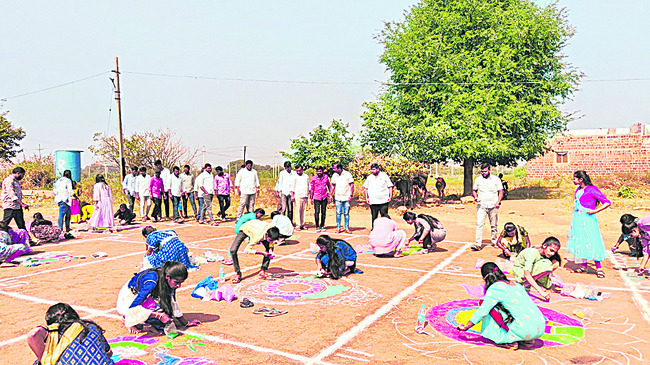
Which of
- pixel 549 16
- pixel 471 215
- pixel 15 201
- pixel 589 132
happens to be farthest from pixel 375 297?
pixel 589 132

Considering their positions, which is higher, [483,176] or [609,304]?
[483,176]

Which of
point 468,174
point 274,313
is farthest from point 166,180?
point 468,174

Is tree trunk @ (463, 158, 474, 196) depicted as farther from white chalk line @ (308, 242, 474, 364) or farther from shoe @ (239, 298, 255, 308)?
shoe @ (239, 298, 255, 308)

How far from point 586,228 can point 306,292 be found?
5156 mm

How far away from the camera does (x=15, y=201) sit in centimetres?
1097

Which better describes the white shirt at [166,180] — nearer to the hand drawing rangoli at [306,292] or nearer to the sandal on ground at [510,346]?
the hand drawing rangoli at [306,292]

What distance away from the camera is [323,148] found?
20.2 meters

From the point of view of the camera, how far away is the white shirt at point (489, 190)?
1054 cm

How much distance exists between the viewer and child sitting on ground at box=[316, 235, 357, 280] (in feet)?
25.2

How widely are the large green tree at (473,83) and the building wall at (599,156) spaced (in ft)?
40.3

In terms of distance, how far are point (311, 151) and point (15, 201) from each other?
11.4 metres

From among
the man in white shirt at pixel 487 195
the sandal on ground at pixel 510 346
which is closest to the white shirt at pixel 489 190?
the man in white shirt at pixel 487 195

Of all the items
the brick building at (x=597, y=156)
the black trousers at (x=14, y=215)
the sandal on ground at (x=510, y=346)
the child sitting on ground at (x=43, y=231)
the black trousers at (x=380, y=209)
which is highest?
the brick building at (x=597, y=156)

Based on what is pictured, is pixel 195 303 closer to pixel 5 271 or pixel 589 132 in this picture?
pixel 5 271
